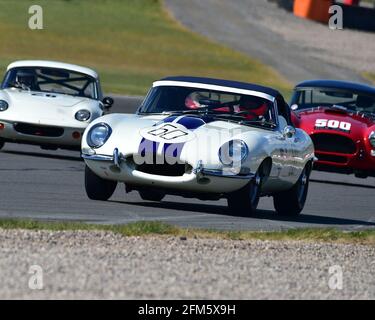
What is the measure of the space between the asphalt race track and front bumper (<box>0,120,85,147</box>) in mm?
233

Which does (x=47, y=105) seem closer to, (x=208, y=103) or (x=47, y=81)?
(x=47, y=81)

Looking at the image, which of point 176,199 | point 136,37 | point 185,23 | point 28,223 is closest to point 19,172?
point 176,199

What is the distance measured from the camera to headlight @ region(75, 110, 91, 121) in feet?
54.7

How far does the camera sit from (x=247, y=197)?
11641mm

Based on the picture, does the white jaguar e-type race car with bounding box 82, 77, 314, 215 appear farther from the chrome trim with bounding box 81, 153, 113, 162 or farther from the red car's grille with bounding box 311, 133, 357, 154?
the red car's grille with bounding box 311, 133, 357, 154

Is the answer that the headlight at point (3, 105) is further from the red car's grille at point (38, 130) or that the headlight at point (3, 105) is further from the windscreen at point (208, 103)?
the windscreen at point (208, 103)

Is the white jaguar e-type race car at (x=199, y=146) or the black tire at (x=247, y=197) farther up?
the white jaguar e-type race car at (x=199, y=146)

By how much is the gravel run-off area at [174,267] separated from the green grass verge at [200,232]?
0.83 feet

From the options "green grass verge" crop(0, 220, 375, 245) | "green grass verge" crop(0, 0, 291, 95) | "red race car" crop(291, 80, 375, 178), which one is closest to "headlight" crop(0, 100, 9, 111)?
"red race car" crop(291, 80, 375, 178)

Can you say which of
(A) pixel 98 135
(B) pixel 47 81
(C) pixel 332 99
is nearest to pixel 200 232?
(A) pixel 98 135

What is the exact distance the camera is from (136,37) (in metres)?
45.7

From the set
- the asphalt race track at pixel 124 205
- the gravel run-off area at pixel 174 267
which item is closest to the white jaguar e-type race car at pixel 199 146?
the asphalt race track at pixel 124 205

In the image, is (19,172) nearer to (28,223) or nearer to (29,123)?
(29,123)

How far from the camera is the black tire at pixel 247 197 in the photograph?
11602mm
